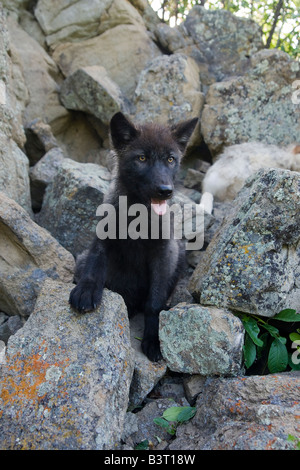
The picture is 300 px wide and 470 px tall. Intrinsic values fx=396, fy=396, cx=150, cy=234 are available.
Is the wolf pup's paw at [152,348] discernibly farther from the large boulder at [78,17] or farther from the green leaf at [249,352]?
the large boulder at [78,17]

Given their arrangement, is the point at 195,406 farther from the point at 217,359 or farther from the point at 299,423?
the point at 299,423

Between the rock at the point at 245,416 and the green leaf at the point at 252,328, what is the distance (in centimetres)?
33

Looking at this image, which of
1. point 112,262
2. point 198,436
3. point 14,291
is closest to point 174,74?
point 112,262

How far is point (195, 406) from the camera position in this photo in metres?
3.00

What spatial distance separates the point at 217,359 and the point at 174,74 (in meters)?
5.23

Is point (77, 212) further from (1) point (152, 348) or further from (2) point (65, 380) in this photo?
(2) point (65, 380)

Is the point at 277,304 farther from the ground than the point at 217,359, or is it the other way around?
the point at 277,304

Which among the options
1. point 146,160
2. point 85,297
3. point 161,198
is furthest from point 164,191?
point 85,297

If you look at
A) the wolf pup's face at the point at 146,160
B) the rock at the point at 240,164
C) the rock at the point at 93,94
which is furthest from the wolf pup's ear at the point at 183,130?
the rock at the point at 93,94

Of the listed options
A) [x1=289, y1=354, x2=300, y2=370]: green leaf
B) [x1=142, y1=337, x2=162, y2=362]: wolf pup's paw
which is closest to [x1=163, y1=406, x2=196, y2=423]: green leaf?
[x1=142, y1=337, x2=162, y2=362]: wolf pup's paw

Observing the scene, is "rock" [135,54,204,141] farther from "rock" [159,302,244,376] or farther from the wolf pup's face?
"rock" [159,302,244,376]

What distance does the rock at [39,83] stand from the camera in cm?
671

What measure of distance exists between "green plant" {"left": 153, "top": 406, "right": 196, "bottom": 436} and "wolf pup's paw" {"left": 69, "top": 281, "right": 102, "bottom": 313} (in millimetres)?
955

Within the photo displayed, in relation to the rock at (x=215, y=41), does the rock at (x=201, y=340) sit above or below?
below
